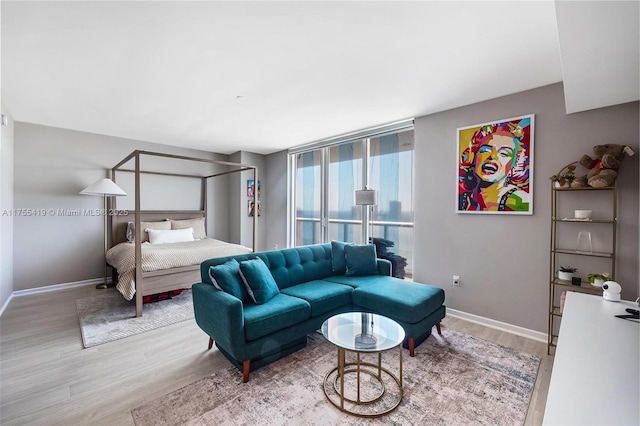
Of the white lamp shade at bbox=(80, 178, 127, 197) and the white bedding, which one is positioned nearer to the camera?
the white bedding

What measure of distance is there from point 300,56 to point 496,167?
2.44 metres

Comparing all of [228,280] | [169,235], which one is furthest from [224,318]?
[169,235]

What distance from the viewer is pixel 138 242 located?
3346 millimetres

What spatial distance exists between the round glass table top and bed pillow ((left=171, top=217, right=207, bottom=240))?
4100 millimetres

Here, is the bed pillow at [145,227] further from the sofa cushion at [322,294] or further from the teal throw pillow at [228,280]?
the sofa cushion at [322,294]

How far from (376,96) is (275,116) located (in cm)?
143

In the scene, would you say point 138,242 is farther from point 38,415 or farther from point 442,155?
point 442,155

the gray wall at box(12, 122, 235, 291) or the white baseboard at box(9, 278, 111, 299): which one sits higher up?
the gray wall at box(12, 122, 235, 291)

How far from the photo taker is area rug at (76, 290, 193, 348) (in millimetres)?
2947

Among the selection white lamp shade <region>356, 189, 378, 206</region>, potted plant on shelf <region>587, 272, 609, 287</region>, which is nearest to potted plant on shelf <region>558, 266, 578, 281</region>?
potted plant on shelf <region>587, 272, 609, 287</region>

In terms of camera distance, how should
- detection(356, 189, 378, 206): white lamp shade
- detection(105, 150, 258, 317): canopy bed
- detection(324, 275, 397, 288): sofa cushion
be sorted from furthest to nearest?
1. detection(356, 189, 378, 206): white lamp shade
2. detection(105, 150, 258, 317): canopy bed
3. detection(324, 275, 397, 288): sofa cushion

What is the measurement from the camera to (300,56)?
2338 mm

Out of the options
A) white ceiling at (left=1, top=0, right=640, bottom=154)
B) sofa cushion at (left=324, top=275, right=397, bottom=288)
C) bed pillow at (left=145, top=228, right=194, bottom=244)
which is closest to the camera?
white ceiling at (left=1, top=0, right=640, bottom=154)

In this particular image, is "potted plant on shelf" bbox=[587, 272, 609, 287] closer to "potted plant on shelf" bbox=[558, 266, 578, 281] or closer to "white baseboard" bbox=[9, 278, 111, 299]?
"potted plant on shelf" bbox=[558, 266, 578, 281]
